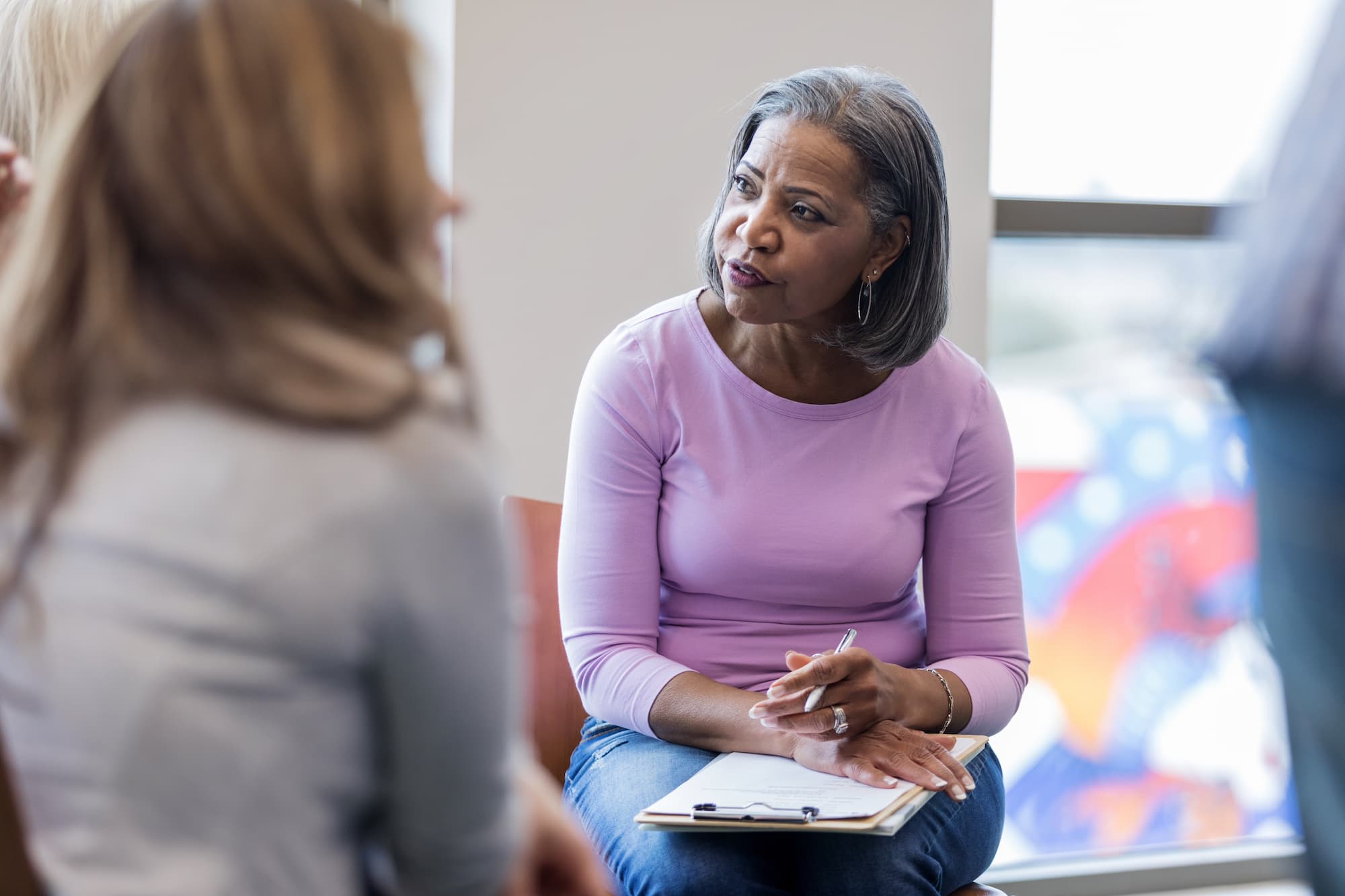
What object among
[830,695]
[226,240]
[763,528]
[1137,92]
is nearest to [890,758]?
[830,695]

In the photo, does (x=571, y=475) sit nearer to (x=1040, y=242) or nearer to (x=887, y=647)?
(x=887, y=647)

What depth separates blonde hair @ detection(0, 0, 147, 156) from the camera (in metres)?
1.36

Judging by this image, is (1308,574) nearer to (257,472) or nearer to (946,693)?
(257,472)

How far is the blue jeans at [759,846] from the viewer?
1373 mm

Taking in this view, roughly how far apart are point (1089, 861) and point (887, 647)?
146 cm

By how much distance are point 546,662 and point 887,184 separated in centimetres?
81

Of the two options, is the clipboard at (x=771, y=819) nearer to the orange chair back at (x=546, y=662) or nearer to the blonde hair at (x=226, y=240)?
the orange chair back at (x=546, y=662)

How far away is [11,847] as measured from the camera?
27.7 inches

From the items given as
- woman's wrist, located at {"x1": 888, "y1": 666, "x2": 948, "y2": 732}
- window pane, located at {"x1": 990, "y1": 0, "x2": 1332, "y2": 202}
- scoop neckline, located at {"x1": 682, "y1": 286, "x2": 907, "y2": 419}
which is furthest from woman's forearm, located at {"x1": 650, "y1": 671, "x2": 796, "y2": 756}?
window pane, located at {"x1": 990, "y1": 0, "x2": 1332, "y2": 202}

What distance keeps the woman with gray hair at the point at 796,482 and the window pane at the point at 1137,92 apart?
1063mm

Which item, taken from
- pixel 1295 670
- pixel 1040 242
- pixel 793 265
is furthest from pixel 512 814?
pixel 1040 242

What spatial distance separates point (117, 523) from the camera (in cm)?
69

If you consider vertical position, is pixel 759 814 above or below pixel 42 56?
below

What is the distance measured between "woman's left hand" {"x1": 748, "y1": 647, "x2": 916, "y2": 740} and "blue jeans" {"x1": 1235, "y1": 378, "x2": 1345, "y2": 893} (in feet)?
2.28
